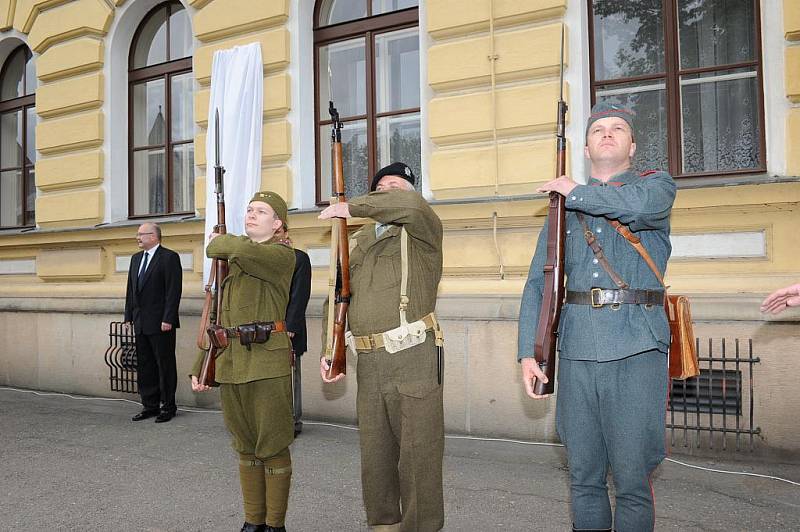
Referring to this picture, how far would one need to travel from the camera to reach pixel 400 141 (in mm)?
6953

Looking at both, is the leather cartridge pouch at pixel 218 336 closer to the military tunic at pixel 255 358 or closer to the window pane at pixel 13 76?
the military tunic at pixel 255 358

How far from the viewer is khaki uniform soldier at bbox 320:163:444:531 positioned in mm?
3117

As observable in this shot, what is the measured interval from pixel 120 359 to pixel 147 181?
6.98ft

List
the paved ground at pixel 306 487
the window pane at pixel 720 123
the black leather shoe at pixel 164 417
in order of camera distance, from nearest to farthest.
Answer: the paved ground at pixel 306 487 → the window pane at pixel 720 123 → the black leather shoe at pixel 164 417

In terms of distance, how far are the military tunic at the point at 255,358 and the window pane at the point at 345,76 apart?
394cm

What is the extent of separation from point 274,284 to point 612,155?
1735 mm

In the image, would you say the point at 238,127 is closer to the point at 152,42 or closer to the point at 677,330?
the point at 152,42

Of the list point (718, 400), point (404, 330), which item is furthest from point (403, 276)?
point (718, 400)

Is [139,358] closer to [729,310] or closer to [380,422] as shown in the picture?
[380,422]

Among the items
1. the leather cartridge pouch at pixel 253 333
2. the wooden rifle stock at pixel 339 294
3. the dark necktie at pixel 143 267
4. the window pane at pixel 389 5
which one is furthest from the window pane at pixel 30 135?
the wooden rifle stock at pixel 339 294

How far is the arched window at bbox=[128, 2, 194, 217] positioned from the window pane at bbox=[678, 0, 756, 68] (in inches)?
205

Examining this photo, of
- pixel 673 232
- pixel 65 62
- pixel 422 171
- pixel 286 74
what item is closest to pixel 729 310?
pixel 673 232

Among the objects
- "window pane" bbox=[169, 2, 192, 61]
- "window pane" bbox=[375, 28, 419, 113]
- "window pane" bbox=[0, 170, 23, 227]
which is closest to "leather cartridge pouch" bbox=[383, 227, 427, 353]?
"window pane" bbox=[375, 28, 419, 113]

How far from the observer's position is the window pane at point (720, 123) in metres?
5.54
